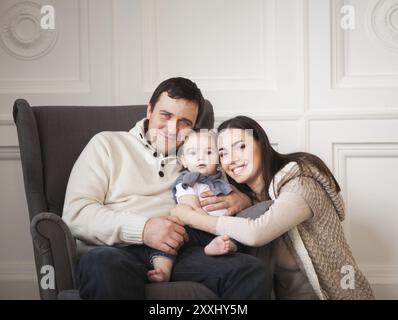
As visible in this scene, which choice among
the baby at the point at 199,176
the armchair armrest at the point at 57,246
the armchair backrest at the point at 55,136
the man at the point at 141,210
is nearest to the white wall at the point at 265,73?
the armchair backrest at the point at 55,136

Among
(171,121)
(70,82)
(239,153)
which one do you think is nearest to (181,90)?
(171,121)

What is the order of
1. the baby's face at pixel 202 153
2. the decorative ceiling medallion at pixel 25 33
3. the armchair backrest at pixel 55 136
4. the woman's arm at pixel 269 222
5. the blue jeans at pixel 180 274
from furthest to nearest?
the decorative ceiling medallion at pixel 25 33 < the armchair backrest at pixel 55 136 < the baby's face at pixel 202 153 < the woman's arm at pixel 269 222 < the blue jeans at pixel 180 274

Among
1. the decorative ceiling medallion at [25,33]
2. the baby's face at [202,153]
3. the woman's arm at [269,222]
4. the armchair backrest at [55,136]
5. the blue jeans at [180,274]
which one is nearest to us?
the blue jeans at [180,274]

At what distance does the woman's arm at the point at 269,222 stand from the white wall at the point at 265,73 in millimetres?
649

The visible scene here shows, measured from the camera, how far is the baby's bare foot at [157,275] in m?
1.08

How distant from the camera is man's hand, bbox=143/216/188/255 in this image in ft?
3.69

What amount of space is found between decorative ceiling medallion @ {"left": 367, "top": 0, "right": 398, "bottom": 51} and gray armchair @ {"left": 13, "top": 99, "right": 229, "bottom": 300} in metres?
0.61

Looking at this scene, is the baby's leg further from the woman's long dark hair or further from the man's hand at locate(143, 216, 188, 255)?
the woman's long dark hair

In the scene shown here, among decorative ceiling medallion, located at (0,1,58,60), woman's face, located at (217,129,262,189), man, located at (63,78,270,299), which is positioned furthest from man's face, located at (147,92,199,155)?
decorative ceiling medallion, located at (0,1,58,60)

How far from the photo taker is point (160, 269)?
1.10 metres

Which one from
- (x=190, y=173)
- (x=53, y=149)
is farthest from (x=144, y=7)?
(x=190, y=173)

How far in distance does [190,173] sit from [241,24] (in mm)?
707

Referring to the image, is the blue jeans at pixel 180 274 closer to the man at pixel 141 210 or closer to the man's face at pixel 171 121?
the man at pixel 141 210

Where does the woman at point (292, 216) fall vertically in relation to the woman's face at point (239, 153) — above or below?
below
